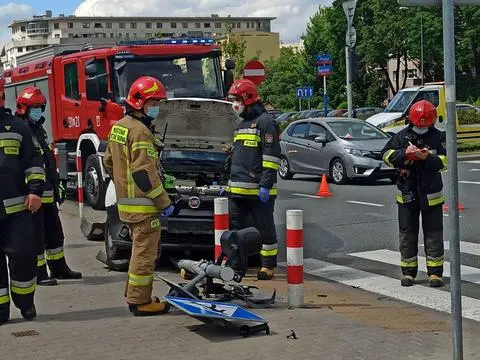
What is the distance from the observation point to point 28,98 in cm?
841

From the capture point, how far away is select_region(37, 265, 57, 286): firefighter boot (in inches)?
331

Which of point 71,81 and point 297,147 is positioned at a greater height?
point 71,81

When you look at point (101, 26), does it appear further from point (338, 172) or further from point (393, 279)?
point (393, 279)

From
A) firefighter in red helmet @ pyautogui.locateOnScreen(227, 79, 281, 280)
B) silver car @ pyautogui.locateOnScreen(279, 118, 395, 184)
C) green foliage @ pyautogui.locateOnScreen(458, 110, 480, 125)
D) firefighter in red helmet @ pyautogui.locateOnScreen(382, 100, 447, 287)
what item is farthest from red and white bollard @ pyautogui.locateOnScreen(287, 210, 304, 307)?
green foliage @ pyautogui.locateOnScreen(458, 110, 480, 125)

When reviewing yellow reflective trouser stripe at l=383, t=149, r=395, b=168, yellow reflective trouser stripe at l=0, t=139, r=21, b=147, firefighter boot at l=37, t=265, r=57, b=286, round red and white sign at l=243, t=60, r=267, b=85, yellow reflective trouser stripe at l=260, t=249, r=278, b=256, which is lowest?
firefighter boot at l=37, t=265, r=57, b=286

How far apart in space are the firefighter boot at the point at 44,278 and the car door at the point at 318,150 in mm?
11135

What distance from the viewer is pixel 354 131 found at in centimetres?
1922

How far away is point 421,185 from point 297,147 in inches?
462

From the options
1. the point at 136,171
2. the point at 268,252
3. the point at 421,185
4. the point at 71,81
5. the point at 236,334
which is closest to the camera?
the point at 236,334

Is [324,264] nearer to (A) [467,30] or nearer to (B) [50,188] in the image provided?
(B) [50,188]

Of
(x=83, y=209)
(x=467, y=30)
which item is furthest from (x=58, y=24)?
(x=83, y=209)

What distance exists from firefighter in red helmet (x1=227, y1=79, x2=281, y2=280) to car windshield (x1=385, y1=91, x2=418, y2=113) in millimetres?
17636

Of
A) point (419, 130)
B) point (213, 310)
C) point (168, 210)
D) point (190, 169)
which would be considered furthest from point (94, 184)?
point (213, 310)

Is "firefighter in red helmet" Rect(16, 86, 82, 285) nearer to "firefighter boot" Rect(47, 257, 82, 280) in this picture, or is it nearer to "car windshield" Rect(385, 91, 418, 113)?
"firefighter boot" Rect(47, 257, 82, 280)
